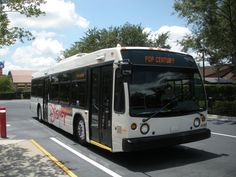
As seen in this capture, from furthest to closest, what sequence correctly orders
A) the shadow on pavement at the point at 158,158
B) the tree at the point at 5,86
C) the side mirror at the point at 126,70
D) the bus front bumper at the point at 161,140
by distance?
1. the tree at the point at 5,86
2. the shadow on pavement at the point at 158,158
3. the side mirror at the point at 126,70
4. the bus front bumper at the point at 161,140

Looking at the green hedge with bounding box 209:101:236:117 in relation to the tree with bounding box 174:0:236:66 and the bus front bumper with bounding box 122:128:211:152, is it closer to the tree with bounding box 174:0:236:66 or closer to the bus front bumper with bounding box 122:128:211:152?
the tree with bounding box 174:0:236:66

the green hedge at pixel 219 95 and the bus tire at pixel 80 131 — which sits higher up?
the green hedge at pixel 219 95

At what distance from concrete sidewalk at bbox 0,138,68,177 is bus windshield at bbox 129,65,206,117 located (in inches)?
93.8

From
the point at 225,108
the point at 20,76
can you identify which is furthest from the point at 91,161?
the point at 20,76

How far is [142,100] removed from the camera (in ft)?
28.8

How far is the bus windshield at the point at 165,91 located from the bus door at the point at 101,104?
97cm

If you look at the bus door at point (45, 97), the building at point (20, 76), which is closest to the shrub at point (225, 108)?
the bus door at point (45, 97)

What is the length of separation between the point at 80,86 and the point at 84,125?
134cm

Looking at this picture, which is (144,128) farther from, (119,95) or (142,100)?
(119,95)

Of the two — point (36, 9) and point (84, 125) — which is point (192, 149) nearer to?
point (84, 125)

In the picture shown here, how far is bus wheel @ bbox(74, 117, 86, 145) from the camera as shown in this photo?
38.5 feet

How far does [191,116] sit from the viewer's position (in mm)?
9508

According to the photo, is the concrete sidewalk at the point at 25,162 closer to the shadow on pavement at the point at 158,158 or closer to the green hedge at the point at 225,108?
the shadow on pavement at the point at 158,158

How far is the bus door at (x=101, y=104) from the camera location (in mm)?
9617
